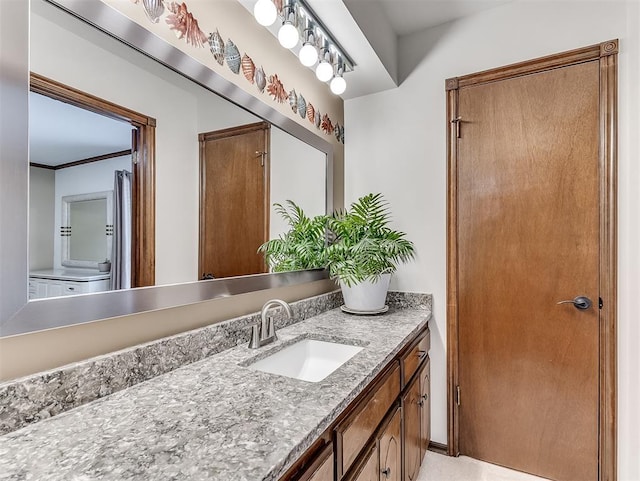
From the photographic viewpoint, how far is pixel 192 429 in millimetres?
759

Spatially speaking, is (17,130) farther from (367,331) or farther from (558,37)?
(558,37)

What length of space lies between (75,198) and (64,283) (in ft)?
0.76

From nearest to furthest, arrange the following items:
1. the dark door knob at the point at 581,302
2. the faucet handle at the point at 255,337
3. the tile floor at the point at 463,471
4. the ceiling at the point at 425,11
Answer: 1. the faucet handle at the point at 255,337
2. the dark door knob at the point at 581,302
3. the tile floor at the point at 463,471
4. the ceiling at the point at 425,11

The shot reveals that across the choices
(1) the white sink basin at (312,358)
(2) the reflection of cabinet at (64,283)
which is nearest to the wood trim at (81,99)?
(2) the reflection of cabinet at (64,283)

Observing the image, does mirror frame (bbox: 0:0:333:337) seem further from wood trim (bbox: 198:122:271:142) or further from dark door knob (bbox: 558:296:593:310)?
dark door knob (bbox: 558:296:593:310)

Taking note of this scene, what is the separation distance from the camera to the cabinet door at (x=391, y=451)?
1.20 metres

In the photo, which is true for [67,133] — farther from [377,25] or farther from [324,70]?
[377,25]

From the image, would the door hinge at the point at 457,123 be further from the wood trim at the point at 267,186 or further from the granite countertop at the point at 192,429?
the granite countertop at the point at 192,429

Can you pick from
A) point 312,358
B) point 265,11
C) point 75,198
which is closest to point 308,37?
point 265,11

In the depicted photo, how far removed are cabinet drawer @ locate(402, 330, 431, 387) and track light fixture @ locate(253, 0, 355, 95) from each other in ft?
4.63

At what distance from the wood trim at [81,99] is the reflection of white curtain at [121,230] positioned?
0.54ft

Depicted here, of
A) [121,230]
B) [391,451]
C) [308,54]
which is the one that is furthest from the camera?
[308,54]

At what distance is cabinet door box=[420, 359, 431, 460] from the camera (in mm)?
1768

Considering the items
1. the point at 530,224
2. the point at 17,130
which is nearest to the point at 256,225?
the point at 17,130
